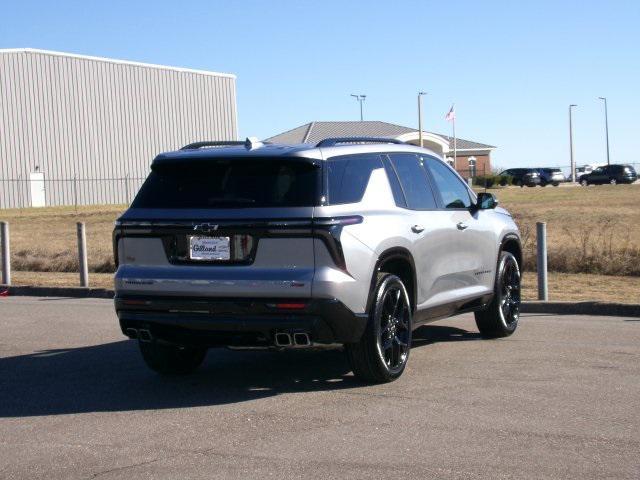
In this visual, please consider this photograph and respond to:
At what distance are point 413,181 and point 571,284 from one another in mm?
7205

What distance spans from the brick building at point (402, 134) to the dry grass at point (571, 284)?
66.5m

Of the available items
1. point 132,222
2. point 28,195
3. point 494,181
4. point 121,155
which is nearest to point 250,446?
point 132,222

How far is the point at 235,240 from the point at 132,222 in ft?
3.06

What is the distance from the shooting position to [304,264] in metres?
7.76

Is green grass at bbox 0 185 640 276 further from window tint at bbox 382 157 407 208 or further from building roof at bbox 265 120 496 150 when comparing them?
building roof at bbox 265 120 496 150

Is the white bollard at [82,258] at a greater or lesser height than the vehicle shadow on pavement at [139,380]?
greater

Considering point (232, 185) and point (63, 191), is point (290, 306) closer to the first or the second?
point (232, 185)

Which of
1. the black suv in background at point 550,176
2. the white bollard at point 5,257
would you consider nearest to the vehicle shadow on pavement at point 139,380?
the white bollard at point 5,257

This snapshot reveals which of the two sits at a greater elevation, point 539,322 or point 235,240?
point 235,240

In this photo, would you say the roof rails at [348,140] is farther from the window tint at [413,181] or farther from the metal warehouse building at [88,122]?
the metal warehouse building at [88,122]

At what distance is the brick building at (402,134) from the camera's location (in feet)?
288

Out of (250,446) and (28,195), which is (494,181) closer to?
(28,195)

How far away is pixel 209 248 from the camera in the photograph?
798 cm

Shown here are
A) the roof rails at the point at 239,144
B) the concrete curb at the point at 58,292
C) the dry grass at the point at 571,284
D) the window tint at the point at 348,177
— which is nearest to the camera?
the window tint at the point at 348,177
